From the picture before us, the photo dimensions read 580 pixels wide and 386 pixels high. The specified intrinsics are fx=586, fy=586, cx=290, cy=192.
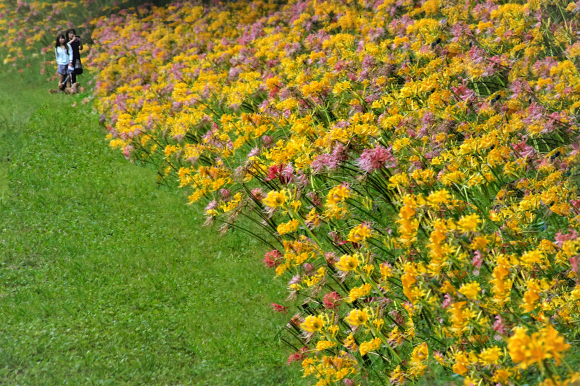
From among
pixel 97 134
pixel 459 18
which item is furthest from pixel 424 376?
pixel 97 134

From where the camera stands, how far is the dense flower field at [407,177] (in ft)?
11.8

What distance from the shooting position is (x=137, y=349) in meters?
5.62

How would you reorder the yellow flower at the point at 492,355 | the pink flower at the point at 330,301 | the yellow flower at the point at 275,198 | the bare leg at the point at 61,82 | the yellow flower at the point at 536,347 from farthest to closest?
1. the bare leg at the point at 61,82
2. the pink flower at the point at 330,301
3. the yellow flower at the point at 275,198
4. the yellow flower at the point at 492,355
5. the yellow flower at the point at 536,347

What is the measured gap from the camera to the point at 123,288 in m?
6.48

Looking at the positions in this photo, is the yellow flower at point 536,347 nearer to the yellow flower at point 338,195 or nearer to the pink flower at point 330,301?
the yellow flower at point 338,195

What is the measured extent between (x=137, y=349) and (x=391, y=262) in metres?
2.56

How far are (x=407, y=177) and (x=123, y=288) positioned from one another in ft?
11.4

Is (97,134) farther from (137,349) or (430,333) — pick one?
(430,333)

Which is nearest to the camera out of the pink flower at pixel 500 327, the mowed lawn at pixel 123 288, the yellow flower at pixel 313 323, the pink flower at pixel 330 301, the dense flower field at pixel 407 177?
the pink flower at pixel 500 327

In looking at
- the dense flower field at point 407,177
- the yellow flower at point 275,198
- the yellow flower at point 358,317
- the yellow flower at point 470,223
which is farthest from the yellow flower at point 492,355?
the yellow flower at point 275,198

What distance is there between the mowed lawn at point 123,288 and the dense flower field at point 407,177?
388 mm

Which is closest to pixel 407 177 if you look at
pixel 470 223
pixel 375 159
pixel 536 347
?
pixel 375 159

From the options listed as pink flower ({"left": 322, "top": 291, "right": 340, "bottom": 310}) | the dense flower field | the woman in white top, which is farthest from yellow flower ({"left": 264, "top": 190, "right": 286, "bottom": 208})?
the woman in white top

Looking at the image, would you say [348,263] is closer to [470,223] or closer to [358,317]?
[358,317]
